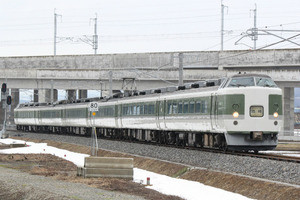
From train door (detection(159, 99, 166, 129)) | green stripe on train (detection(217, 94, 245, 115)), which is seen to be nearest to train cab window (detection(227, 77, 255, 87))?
green stripe on train (detection(217, 94, 245, 115))

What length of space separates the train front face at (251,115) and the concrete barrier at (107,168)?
418 cm

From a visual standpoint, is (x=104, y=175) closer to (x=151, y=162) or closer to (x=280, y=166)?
(x=151, y=162)

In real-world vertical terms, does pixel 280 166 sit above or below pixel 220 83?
below

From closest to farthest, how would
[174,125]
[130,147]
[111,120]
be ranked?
[174,125] → [130,147] → [111,120]

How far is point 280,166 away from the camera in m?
20.2

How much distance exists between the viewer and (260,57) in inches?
2778

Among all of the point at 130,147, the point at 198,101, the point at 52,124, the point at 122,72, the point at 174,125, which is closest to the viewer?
the point at 198,101

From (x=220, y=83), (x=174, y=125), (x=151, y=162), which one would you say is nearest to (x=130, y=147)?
(x=174, y=125)

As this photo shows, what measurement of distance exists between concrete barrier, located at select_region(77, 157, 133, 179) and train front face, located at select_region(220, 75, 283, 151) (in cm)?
418

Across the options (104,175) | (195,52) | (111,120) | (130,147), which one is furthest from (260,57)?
(104,175)

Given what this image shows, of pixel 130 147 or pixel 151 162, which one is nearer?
pixel 151 162

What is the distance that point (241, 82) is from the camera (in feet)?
85.1

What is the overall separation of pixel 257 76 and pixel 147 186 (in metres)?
7.27

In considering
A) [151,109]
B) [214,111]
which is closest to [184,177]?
[214,111]
